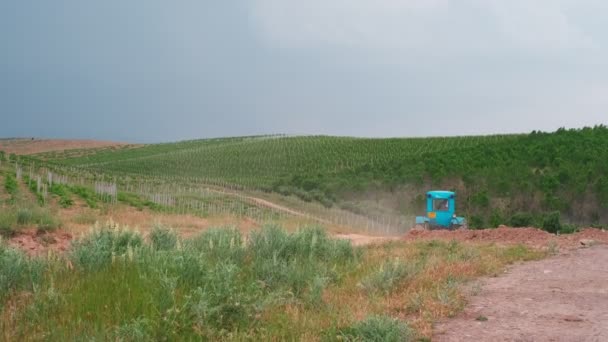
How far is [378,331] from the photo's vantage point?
5320 millimetres

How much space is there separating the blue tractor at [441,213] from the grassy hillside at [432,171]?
722cm

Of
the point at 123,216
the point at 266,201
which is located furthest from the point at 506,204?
the point at 123,216

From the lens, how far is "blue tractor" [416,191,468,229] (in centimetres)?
2430

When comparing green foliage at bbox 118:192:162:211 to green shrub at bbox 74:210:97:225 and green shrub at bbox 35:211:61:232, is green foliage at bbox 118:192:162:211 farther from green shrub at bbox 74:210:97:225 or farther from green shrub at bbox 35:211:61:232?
green shrub at bbox 35:211:61:232

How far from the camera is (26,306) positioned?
18.5ft

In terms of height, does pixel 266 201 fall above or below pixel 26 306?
below

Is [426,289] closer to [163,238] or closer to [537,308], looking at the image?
[537,308]

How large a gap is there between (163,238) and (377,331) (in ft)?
18.1

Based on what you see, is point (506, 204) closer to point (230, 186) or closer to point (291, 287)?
point (230, 186)

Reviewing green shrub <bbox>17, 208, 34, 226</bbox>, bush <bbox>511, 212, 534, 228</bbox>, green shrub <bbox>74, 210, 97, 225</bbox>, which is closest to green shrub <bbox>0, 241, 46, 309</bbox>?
green shrub <bbox>17, 208, 34, 226</bbox>

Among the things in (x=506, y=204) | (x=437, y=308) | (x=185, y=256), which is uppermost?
(x=185, y=256)

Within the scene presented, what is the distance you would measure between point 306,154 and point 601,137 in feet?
105

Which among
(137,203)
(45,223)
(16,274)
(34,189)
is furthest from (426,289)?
(34,189)

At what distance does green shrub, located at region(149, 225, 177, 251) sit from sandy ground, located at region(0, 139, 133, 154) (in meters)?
83.8
